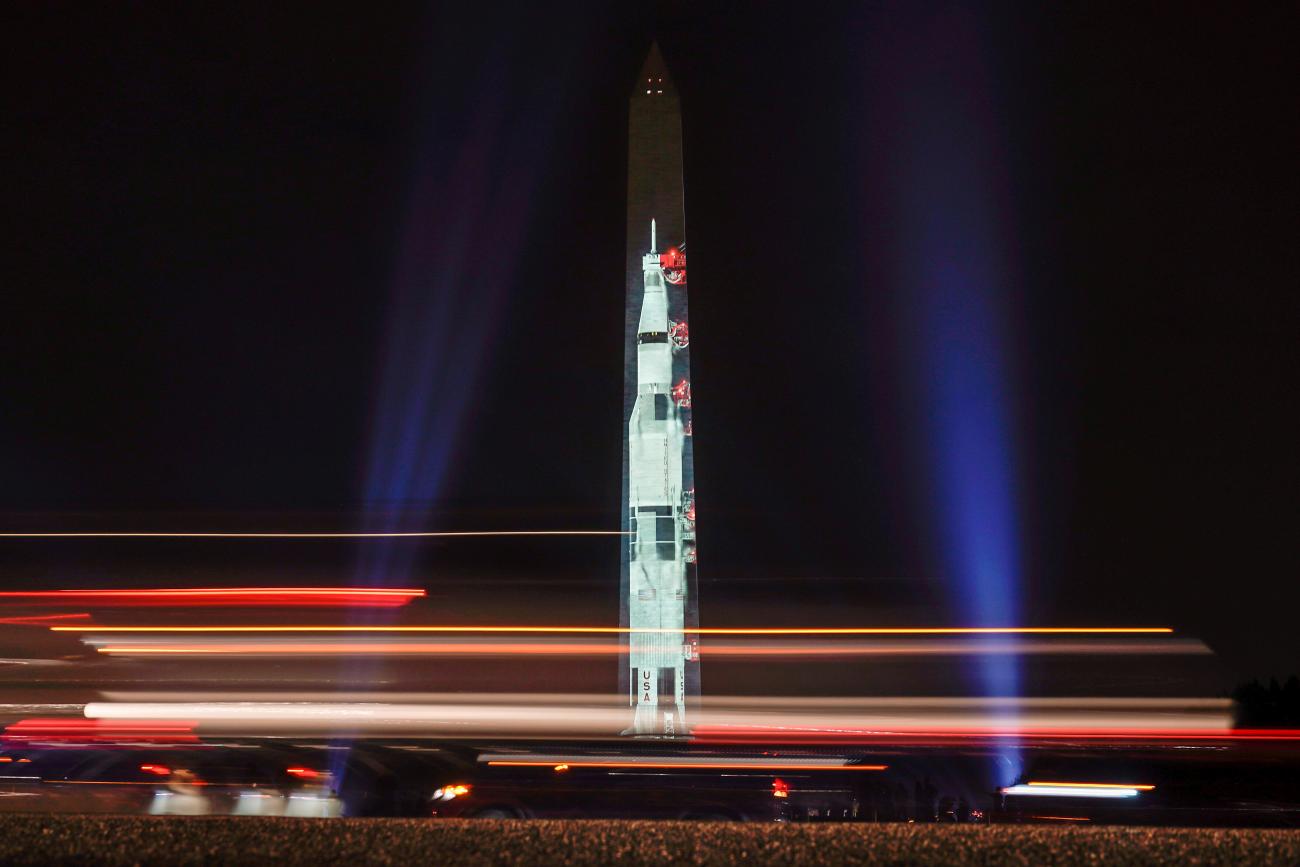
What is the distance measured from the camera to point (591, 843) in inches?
35.4

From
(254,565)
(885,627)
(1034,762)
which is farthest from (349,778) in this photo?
A: (1034,762)

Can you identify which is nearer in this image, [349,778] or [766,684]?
[349,778]

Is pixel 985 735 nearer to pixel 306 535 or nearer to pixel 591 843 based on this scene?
pixel 306 535

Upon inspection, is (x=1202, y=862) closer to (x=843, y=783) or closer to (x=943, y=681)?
(x=843, y=783)

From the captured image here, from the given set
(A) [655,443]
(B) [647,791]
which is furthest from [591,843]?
(A) [655,443]

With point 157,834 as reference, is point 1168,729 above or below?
above

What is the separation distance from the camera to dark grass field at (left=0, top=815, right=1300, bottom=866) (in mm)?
876

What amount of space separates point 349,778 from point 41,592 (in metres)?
1.26

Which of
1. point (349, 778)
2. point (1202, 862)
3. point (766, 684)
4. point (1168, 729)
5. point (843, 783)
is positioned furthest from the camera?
point (766, 684)

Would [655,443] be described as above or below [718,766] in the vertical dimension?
above

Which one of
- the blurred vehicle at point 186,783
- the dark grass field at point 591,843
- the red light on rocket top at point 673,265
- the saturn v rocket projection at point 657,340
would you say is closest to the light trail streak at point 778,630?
the blurred vehicle at point 186,783

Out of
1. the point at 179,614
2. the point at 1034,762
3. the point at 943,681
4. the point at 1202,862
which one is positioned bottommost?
the point at 1202,862

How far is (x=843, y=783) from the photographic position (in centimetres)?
260

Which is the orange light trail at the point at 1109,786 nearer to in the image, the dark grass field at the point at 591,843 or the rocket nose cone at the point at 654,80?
the dark grass field at the point at 591,843
